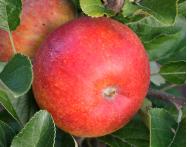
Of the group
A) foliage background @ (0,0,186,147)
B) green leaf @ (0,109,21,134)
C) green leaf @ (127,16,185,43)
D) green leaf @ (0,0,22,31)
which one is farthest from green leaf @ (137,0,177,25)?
green leaf @ (0,109,21,134)

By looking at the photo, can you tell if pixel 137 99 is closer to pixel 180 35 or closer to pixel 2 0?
pixel 2 0

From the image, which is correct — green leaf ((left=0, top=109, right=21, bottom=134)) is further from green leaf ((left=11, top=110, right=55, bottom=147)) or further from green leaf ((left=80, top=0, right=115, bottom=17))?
green leaf ((left=80, top=0, right=115, bottom=17))

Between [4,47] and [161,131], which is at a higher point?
[4,47]

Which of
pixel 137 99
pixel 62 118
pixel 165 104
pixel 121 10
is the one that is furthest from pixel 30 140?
pixel 165 104

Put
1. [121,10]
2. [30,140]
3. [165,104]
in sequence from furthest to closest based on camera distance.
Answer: [165,104]
[121,10]
[30,140]

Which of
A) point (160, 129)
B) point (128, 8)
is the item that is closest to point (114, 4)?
point (128, 8)

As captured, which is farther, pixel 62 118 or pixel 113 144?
pixel 113 144

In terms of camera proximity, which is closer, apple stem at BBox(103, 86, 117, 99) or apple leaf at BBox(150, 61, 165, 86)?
apple stem at BBox(103, 86, 117, 99)
